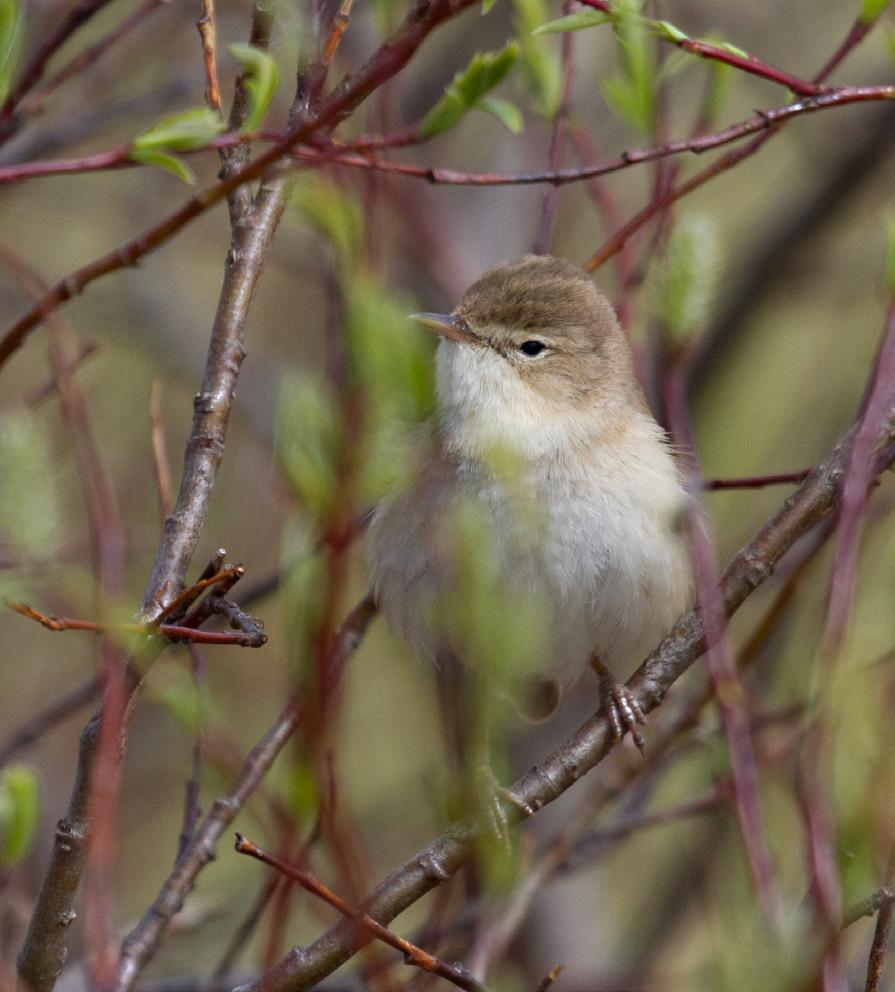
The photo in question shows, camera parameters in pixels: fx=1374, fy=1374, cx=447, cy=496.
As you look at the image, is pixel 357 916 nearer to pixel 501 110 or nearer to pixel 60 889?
pixel 60 889

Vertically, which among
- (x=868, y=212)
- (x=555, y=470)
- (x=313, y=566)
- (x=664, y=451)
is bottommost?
(x=313, y=566)

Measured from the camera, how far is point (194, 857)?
2711 mm

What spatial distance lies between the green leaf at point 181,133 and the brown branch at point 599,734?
116cm

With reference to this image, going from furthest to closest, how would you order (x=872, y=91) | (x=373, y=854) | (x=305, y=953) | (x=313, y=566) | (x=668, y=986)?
(x=373, y=854)
(x=668, y=986)
(x=872, y=91)
(x=305, y=953)
(x=313, y=566)

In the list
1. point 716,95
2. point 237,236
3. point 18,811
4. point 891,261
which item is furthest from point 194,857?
point 716,95

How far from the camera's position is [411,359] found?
5.44ft

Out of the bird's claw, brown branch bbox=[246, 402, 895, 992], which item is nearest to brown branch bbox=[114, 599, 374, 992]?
brown branch bbox=[246, 402, 895, 992]

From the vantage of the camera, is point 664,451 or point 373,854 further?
point 373,854

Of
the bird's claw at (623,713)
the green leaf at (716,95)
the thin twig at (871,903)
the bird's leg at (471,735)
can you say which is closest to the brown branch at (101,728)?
the bird's leg at (471,735)

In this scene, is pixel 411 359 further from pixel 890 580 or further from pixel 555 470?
pixel 555 470

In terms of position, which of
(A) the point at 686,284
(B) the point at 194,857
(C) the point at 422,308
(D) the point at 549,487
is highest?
(C) the point at 422,308

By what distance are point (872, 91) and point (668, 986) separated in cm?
398

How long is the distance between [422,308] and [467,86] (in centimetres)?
374

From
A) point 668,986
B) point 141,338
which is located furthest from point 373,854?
point 141,338
